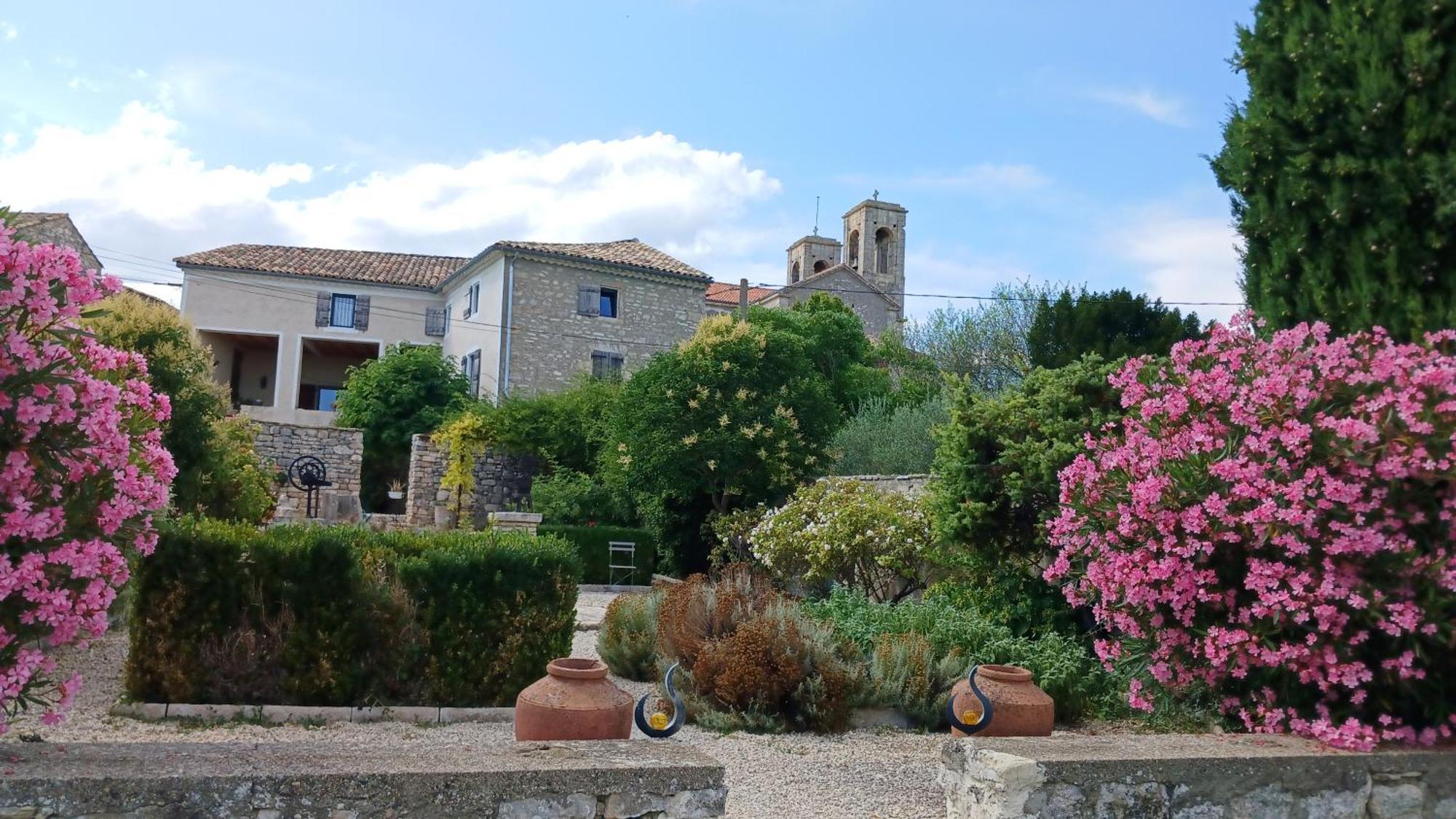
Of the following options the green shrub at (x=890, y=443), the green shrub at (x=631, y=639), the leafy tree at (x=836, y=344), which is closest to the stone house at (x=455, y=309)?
the leafy tree at (x=836, y=344)

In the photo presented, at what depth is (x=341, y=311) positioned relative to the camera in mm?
28875

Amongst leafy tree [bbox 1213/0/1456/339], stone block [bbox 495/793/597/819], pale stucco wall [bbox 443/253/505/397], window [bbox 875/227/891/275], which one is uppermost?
window [bbox 875/227/891/275]

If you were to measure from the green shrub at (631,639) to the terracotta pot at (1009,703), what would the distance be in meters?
3.83

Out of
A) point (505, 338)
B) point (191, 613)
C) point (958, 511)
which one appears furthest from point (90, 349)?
point (505, 338)

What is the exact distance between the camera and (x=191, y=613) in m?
6.36

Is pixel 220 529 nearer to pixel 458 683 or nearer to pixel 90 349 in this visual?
pixel 458 683

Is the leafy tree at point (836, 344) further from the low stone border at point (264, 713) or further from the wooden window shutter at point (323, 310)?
the low stone border at point (264, 713)

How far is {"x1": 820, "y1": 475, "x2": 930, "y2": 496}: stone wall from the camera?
12.2m

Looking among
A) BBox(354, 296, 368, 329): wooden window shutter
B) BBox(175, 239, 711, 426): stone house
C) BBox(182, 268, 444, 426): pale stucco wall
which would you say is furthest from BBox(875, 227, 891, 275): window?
BBox(354, 296, 368, 329): wooden window shutter

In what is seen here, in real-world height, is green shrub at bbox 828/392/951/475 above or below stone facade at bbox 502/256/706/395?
below

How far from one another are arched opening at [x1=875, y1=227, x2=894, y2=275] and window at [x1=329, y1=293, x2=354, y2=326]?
30.6m

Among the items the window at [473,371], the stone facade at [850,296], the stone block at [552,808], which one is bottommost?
the stone block at [552,808]

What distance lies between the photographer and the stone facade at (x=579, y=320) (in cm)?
2547

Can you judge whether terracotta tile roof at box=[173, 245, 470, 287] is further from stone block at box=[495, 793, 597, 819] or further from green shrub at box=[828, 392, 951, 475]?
stone block at box=[495, 793, 597, 819]
